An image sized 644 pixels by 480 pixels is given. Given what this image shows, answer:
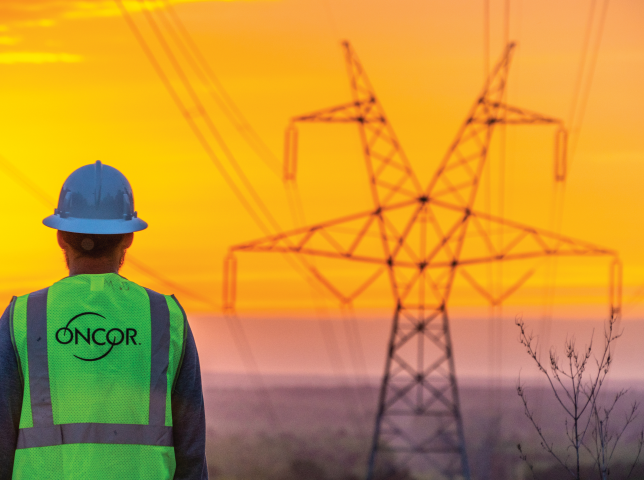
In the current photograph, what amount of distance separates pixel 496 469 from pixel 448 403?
108123mm

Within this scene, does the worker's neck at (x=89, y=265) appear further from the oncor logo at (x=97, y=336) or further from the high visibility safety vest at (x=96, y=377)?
the oncor logo at (x=97, y=336)

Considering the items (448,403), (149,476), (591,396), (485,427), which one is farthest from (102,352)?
(485,427)

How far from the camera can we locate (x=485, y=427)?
149 metres

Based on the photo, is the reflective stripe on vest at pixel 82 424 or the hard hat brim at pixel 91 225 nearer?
the reflective stripe on vest at pixel 82 424

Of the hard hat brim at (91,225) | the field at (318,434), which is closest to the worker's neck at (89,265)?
the hard hat brim at (91,225)

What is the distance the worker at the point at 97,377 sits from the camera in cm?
335

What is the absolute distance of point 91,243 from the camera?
355cm

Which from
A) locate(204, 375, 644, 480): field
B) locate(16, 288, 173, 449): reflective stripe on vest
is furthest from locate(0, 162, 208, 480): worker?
locate(204, 375, 644, 480): field

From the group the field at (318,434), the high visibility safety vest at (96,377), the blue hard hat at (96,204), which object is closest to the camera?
the high visibility safety vest at (96,377)

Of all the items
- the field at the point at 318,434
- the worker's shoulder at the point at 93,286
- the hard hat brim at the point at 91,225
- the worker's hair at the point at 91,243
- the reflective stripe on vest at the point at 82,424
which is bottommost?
the field at the point at 318,434

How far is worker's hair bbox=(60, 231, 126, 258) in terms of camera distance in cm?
355

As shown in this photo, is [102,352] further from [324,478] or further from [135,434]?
[324,478]

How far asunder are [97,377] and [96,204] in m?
0.79

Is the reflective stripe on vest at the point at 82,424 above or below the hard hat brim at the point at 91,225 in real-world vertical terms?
below
